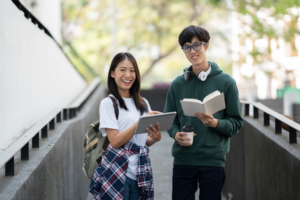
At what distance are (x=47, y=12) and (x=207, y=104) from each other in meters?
6.24

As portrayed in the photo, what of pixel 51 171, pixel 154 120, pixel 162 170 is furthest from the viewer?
pixel 162 170

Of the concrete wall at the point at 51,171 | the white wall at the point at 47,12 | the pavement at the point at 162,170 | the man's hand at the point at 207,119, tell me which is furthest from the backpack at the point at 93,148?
the white wall at the point at 47,12

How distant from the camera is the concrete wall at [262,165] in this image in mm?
2941

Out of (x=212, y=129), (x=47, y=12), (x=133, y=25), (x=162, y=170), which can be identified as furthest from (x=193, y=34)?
(x=133, y=25)

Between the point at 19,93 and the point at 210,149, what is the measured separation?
212 cm

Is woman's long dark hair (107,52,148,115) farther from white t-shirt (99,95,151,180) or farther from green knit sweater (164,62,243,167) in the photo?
green knit sweater (164,62,243,167)

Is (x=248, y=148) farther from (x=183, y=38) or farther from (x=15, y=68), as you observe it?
(x=15, y=68)

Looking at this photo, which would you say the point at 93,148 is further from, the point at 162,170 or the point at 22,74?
the point at 162,170

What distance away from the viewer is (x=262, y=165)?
12.2 feet

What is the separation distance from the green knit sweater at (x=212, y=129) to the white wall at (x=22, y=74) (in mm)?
1589

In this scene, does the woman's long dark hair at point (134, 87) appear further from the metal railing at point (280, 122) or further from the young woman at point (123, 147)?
the metal railing at point (280, 122)

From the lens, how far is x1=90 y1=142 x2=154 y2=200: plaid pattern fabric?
2801mm

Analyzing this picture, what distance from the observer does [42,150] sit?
315cm

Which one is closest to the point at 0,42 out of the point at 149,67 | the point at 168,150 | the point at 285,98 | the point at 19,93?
the point at 19,93
